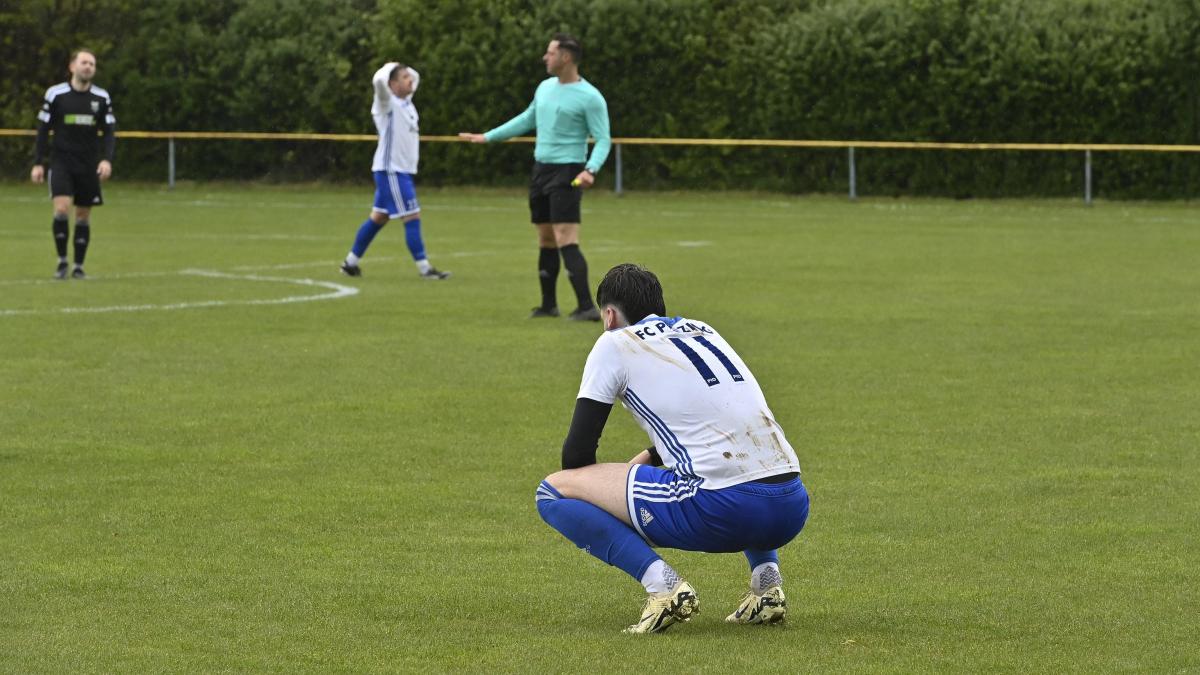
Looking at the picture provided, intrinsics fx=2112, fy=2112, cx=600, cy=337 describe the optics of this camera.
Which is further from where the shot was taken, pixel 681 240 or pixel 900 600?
pixel 681 240

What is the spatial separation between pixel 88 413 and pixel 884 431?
4.08 metres

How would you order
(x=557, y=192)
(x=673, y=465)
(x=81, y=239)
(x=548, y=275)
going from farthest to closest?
(x=81, y=239)
(x=548, y=275)
(x=557, y=192)
(x=673, y=465)

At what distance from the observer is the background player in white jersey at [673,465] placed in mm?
6023

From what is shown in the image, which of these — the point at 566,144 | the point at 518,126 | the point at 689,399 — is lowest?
the point at 689,399

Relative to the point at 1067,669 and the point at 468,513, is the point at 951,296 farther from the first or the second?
the point at 1067,669

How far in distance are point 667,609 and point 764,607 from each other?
0.32m

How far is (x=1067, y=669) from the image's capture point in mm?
5695

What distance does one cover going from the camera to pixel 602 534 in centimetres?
621

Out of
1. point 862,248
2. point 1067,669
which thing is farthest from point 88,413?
point 862,248

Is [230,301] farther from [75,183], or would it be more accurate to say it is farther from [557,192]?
[557,192]

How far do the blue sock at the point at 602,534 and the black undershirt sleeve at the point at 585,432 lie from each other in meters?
0.13

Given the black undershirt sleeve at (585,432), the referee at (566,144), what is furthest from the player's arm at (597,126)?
the black undershirt sleeve at (585,432)

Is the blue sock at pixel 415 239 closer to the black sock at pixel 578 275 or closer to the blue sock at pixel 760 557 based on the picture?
the black sock at pixel 578 275

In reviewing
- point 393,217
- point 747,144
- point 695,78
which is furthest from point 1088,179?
point 393,217
